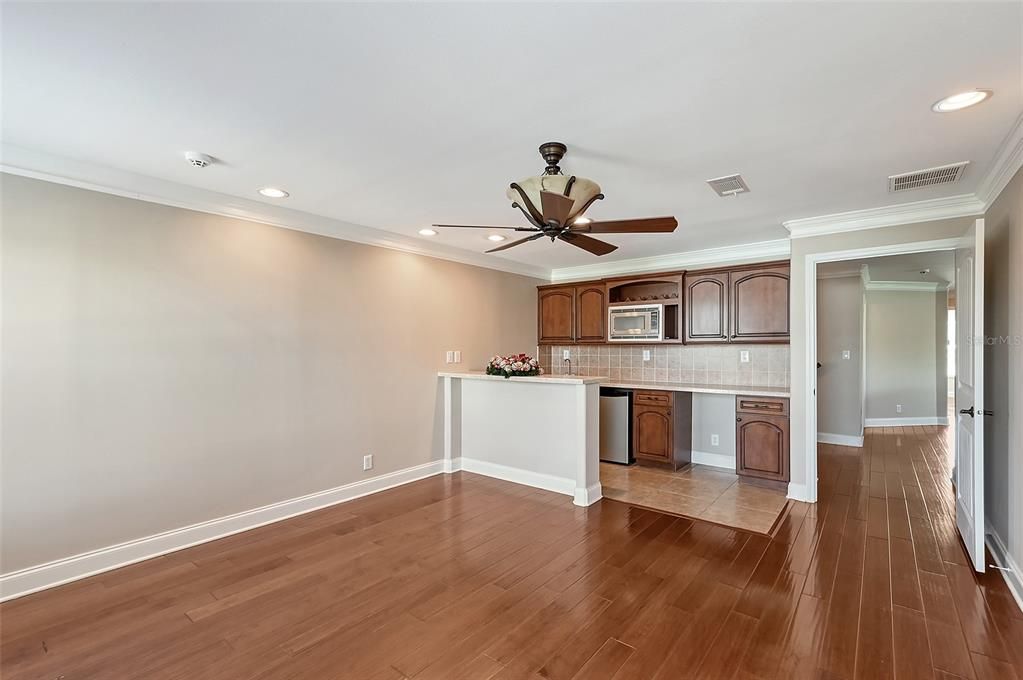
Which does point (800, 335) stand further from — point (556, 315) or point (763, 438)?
point (556, 315)

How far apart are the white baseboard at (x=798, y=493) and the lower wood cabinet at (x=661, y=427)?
119 centimetres

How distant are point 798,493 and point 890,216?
2.44 m

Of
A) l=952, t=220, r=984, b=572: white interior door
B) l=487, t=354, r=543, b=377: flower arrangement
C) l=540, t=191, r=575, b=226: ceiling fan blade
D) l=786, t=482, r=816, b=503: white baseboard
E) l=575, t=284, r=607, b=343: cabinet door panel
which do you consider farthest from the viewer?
l=575, t=284, r=607, b=343: cabinet door panel

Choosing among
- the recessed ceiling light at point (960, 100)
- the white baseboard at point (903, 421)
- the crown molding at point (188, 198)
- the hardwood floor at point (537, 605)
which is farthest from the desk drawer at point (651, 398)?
the white baseboard at point (903, 421)

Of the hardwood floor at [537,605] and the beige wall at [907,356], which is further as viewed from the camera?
the beige wall at [907,356]

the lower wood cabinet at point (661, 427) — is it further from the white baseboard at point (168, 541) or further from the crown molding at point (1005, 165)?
the crown molding at point (1005, 165)

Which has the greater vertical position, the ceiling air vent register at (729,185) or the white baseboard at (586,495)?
the ceiling air vent register at (729,185)

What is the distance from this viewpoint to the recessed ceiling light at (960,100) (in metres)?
1.99

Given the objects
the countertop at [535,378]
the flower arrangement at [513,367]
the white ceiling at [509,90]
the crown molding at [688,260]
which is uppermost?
the white ceiling at [509,90]

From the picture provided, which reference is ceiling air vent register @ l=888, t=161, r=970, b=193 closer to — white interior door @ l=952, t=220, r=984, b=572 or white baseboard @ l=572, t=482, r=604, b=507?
white interior door @ l=952, t=220, r=984, b=572

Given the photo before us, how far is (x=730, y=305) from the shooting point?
4949mm

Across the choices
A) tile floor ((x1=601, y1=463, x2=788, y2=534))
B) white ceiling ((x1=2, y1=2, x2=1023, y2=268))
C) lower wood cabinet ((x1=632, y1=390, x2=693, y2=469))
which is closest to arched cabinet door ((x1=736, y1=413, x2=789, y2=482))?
tile floor ((x1=601, y1=463, x2=788, y2=534))

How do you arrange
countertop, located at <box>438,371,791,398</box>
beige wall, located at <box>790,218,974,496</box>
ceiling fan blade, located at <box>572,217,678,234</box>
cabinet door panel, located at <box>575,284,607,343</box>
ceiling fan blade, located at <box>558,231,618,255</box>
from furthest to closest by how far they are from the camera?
cabinet door panel, located at <box>575,284,607,343</box>, countertop, located at <box>438,371,791,398</box>, beige wall, located at <box>790,218,974,496</box>, ceiling fan blade, located at <box>558,231,618,255</box>, ceiling fan blade, located at <box>572,217,678,234</box>

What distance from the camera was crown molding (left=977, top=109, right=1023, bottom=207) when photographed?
235cm
